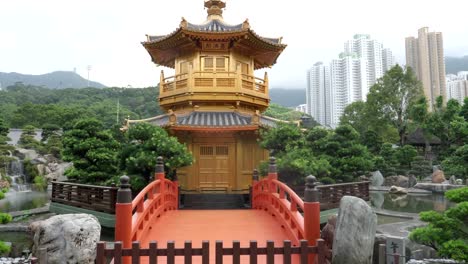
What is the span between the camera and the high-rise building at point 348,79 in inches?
2768

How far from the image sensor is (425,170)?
1155 inches

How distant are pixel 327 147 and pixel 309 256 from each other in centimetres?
943

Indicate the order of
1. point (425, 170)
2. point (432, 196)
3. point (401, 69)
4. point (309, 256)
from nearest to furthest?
1. point (309, 256)
2. point (432, 196)
3. point (425, 170)
4. point (401, 69)

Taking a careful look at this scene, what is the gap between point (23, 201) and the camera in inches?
913

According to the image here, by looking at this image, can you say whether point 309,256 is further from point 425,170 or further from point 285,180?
point 425,170

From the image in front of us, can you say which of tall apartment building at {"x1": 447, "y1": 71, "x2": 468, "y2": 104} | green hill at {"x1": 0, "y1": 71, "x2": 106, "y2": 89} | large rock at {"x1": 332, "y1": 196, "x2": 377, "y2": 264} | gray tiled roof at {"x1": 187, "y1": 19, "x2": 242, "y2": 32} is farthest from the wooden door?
green hill at {"x1": 0, "y1": 71, "x2": 106, "y2": 89}

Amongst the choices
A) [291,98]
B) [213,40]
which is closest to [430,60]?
[213,40]

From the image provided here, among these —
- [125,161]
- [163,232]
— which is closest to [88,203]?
[125,161]

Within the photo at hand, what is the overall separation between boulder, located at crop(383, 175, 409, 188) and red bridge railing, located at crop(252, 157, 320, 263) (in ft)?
69.0

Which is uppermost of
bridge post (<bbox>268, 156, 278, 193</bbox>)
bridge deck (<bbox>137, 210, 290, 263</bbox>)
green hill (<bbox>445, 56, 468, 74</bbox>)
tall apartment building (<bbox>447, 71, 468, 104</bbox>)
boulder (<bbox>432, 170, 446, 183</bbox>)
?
green hill (<bbox>445, 56, 468, 74</bbox>)

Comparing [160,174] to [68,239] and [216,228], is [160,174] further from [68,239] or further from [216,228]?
[68,239]

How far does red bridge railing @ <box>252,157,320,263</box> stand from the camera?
6.05 m

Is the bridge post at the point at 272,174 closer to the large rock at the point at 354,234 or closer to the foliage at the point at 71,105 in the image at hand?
the large rock at the point at 354,234

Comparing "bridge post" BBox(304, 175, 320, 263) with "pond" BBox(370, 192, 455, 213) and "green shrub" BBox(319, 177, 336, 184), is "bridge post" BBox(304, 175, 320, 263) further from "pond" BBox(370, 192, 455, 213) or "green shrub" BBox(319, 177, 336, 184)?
"pond" BBox(370, 192, 455, 213)
